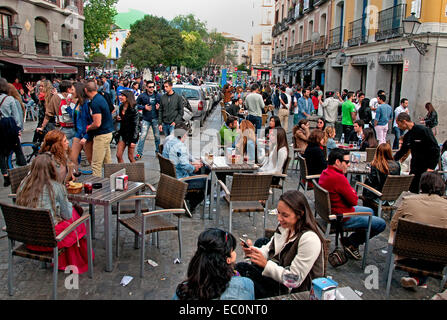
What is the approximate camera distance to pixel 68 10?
3053cm

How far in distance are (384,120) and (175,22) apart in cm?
7616

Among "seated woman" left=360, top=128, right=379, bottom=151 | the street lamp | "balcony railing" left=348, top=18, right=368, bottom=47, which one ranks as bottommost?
"seated woman" left=360, top=128, right=379, bottom=151

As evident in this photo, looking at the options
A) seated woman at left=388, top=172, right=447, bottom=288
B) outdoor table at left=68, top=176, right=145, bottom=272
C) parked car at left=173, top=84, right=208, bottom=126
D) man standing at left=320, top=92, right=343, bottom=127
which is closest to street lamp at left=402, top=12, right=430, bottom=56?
man standing at left=320, top=92, right=343, bottom=127

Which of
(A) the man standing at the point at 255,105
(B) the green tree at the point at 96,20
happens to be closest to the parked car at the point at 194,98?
(A) the man standing at the point at 255,105

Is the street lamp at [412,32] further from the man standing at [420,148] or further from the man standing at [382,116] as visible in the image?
the man standing at [420,148]

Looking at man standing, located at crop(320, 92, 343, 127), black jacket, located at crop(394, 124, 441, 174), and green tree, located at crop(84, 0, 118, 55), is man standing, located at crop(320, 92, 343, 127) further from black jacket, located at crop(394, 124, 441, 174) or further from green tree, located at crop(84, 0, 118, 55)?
green tree, located at crop(84, 0, 118, 55)

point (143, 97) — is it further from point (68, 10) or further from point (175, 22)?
point (175, 22)

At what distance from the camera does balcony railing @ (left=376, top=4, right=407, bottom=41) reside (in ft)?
49.8

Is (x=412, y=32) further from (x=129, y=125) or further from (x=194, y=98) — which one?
(x=129, y=125)

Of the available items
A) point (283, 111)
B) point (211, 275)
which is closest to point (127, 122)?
point (211, 275)

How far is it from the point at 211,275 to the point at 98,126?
507 centimetres

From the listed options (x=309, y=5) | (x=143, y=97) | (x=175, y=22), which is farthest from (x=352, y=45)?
(x=175, y=22)

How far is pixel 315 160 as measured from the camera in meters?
6.64

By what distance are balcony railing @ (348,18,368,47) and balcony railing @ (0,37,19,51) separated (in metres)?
19.2
